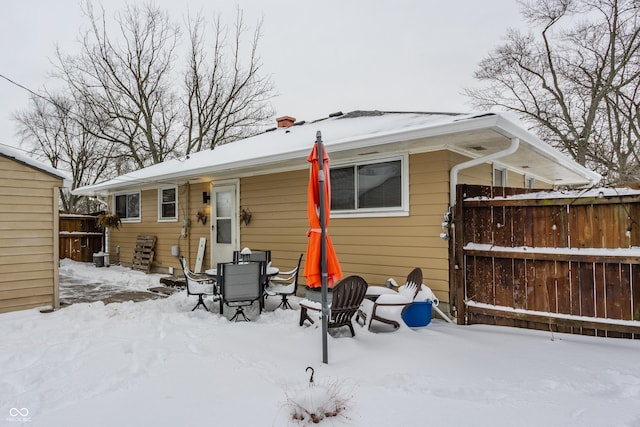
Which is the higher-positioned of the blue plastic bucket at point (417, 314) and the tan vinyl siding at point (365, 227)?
the tan vinyl siding at point (365, 227)

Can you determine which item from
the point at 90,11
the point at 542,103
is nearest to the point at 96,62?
the point at 90,11

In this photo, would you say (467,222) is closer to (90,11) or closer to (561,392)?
(561,392)

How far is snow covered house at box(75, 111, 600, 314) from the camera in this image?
16.7ft

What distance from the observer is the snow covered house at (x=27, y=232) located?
17.9 ft

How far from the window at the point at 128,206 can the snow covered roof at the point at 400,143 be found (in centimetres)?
243

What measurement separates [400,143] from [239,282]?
293 cm

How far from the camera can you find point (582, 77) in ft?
46.5

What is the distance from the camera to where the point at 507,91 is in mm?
16094

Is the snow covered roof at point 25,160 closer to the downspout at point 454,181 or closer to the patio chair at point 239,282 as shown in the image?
the patio chair at point 239,282

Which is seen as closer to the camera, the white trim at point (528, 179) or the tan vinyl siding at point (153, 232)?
the white trim at point (528, 179)

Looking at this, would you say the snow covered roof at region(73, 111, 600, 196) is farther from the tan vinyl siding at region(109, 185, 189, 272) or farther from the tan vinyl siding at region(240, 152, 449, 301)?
the tan vinyl siding at region(109, 185, 189, 272)

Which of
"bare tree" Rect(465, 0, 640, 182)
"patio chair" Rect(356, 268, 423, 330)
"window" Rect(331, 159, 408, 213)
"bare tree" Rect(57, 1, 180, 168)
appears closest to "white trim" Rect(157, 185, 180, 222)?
"window" Rect(331, 159, 408, 213)

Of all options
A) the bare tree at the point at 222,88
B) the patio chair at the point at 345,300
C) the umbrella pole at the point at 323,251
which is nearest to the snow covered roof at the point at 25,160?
the umbrella pole at the point at 323,251

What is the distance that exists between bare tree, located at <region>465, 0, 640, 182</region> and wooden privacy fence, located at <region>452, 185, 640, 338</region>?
11.7m
